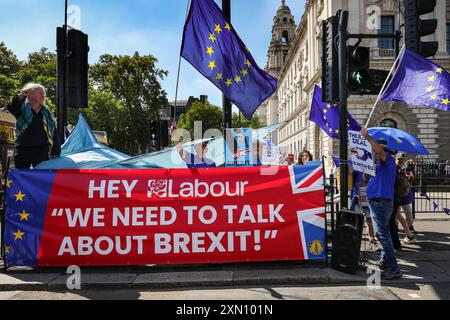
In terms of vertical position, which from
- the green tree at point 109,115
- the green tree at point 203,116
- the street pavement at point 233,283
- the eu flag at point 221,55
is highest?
the green tree at point 203,116

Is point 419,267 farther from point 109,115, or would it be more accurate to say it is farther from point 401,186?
point 109,115

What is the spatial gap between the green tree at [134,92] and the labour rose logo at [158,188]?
34.1 m

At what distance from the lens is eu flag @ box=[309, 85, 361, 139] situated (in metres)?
9.27

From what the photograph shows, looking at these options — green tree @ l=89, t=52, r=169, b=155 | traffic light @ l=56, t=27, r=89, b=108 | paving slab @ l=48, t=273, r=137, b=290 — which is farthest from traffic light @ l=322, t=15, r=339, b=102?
green tree @ l=89, t=52, r=169, b=155

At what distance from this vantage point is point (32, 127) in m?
6.35

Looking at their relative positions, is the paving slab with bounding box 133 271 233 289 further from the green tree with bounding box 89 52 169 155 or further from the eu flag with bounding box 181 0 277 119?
the green tree with bounding box 89 52 169 155

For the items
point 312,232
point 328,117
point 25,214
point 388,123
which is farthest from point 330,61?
point 388,123

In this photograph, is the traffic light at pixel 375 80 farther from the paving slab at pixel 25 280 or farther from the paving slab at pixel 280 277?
the paving slab at pixel 25 280

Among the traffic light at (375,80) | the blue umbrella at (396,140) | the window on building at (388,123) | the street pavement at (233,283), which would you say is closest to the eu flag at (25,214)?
the street pavement at (233,283)

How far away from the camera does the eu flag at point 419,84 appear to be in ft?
19.3

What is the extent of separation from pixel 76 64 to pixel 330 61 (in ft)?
15.3

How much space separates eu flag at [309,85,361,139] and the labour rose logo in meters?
4.50

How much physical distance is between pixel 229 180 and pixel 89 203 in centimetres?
199
